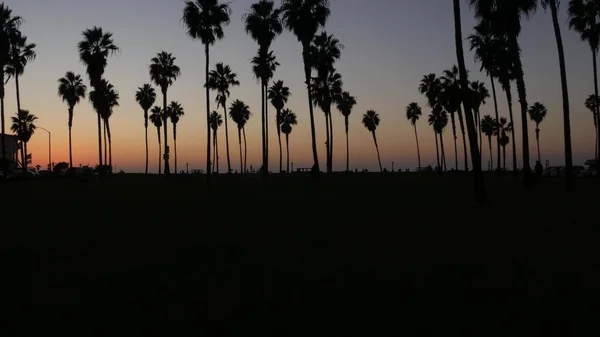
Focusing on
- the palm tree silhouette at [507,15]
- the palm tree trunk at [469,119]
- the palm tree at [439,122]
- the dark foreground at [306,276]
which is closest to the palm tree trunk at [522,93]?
the palm tree silhouette at [507,15]

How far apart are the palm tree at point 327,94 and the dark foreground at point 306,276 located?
138ft

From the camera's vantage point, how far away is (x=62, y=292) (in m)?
10.0

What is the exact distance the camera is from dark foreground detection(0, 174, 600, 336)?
320 inches

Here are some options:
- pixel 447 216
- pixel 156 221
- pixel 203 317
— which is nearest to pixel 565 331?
pixel 203 317

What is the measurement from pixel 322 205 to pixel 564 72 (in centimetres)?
1542

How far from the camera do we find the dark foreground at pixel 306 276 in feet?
26.7

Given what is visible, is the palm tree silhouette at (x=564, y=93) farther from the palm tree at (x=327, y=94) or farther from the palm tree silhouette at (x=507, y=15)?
the palm tree at (x=327, y=94)

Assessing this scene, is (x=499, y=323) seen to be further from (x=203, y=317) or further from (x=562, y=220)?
(x=562, y=220)

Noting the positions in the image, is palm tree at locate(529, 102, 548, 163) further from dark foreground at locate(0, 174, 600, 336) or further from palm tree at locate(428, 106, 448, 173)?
dark foreground at locate(0, 174, 600, 336)

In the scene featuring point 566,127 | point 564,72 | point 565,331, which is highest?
point 564,72

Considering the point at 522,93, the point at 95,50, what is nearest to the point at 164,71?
the point at 95,50

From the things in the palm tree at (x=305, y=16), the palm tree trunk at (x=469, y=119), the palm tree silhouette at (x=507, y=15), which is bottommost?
the palm tree trunk at (x=469, y=119)

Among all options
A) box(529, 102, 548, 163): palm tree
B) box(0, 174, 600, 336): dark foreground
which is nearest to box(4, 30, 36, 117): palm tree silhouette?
box(0, 174, 600, 336): dark foreground

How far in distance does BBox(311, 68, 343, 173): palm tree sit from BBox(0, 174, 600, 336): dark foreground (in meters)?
42.0
